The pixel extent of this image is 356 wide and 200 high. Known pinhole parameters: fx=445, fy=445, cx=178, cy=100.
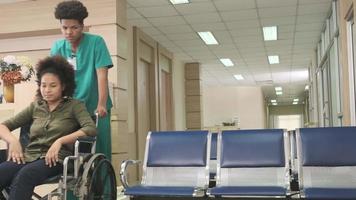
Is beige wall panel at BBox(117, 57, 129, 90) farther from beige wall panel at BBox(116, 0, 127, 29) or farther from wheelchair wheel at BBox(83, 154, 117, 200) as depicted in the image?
wheelchair wheel at BBox(83, 154, 117, 200)

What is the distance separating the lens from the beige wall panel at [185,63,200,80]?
1232cm

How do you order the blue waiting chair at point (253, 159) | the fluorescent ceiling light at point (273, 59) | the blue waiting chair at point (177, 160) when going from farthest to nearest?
the fluorescent ceiling light at point (273, 59) → the blue waiting chair at point (177, 160) → the blue waiting chair at point (253, 159)

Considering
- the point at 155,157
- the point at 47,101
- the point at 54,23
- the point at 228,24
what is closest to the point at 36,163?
the point at 47,101

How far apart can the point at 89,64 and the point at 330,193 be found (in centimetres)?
166

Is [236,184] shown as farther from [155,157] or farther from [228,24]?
[228,24]

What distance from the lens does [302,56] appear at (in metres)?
11.7

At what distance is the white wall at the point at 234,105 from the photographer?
56.6ft

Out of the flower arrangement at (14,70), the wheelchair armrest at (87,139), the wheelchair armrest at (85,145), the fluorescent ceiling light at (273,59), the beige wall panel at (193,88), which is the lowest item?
the wheelchair armrest at (85,145)

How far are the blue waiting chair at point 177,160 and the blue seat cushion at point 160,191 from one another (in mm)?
111

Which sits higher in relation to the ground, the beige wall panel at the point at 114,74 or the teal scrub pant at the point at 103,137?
the beige wall panel at the point at 114,74

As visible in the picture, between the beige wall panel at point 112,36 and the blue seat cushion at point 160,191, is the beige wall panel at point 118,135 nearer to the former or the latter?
the beige wall panel at point 112,36

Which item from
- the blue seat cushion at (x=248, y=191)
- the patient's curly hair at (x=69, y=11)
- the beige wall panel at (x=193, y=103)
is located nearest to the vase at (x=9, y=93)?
the patient's curly hair at (x=69, y=11)

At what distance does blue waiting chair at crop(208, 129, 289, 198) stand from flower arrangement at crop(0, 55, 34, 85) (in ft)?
6.90

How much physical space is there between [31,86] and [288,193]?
8.88 ft
